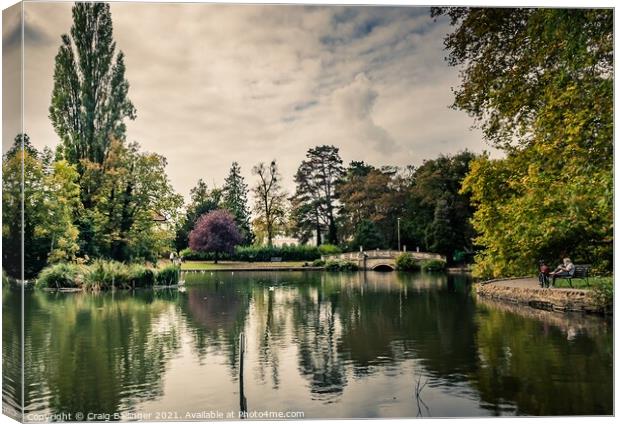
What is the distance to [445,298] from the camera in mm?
15938

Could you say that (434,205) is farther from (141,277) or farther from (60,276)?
(141,277)

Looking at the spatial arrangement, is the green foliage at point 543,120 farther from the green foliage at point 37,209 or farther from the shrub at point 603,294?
the green foliage at point 37,209

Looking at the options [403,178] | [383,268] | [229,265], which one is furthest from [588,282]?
[229,265]

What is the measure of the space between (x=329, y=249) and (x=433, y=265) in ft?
7.13

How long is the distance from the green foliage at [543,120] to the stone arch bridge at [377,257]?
1.39 m

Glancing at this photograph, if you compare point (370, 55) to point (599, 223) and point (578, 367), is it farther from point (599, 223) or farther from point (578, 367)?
point (578, 367)

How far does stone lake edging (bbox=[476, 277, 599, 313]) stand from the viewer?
1133 cm

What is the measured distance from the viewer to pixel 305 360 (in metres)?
8.77

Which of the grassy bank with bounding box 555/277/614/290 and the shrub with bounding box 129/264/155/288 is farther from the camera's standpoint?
the shrub with bounding box 129/264/155/288

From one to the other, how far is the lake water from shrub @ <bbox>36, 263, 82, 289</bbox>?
36cm

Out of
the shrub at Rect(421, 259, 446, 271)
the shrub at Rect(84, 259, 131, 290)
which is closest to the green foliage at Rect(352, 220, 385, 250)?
the shrub at Rect(421, 259, 446, 271)

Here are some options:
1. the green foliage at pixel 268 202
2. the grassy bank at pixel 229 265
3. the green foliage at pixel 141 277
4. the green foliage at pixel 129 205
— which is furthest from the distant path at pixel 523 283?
the green foliage at pixel 141 277

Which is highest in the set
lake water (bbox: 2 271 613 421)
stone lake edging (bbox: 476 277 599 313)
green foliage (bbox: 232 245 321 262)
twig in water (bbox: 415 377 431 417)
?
green foliage (bbox: 232 245 321 262)

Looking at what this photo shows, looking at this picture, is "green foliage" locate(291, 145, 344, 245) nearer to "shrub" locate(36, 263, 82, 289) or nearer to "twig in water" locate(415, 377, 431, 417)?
"shrub" locate(36, 263, 82, 289)
